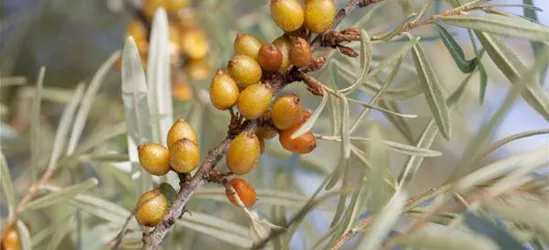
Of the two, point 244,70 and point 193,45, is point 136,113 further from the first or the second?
point 193,45

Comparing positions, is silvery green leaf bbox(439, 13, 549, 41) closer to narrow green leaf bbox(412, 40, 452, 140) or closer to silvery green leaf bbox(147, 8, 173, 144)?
narrow green leaf bbox(412, 40, 452, 140)

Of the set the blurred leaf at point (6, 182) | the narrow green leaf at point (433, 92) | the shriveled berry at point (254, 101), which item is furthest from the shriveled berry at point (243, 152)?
the blurred leaf at point (6, 182)

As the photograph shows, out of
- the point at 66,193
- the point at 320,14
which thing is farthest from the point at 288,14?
the point at 66,193

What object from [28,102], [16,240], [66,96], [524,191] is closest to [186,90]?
[66,96]

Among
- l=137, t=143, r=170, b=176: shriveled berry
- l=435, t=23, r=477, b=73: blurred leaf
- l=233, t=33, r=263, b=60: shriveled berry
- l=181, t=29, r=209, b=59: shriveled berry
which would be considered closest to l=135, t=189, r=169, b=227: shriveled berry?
l=137, t=143, r=170, b=176: shriveled berry

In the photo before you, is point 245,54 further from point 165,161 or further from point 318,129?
point 318,129

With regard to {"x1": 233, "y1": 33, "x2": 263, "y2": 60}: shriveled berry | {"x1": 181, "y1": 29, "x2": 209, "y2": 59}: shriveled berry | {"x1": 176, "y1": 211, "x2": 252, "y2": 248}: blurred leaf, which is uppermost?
{"x1": 233, "y1": 33, "x2": 263, "y2": 60}: shriveled berry
